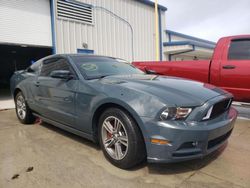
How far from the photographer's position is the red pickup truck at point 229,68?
470 centimetres

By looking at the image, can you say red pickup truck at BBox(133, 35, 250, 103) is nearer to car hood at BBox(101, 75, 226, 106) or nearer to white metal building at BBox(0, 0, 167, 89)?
car hood at BBox(101, 75, 226, 106)

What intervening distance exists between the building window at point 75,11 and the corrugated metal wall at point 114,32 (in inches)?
9.1

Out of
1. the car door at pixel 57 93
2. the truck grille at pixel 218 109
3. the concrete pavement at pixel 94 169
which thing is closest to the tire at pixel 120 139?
the concrete pavement at pixel 94 169

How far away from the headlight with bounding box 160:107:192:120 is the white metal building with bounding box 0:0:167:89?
9.17 metres

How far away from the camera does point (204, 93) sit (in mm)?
2910

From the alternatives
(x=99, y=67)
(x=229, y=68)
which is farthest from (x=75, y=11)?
(x=229, y=68)

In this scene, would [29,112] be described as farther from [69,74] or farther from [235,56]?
[235,56]

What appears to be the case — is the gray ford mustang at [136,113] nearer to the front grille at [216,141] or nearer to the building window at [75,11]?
the front grille at [216,141]

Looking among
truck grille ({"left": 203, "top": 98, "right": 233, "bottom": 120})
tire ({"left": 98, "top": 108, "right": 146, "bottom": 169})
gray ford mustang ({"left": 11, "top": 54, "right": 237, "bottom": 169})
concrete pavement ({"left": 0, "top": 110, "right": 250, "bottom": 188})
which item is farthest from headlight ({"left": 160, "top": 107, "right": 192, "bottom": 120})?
concrete pavement ({"left": 0, "top": 110, "right": 250, "bottom": 188})

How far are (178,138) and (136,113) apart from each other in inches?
20.4

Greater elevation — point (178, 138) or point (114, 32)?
point (114, 32)

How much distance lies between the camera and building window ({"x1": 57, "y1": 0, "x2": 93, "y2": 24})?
11.3 m

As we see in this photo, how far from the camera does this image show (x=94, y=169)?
292cm

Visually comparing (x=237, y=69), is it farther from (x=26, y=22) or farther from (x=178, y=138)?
(x=26, y=22)
